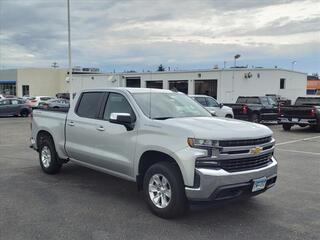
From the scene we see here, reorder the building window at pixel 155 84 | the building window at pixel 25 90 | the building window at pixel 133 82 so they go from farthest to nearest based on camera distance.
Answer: the building window at pixel 25 90 < the building window at pixel 133 82 < the building window at pixel 155 84

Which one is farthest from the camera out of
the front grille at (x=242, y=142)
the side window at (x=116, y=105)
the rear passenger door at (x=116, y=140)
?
the side window at (x=116, y=105)

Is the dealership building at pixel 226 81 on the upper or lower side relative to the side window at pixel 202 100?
upper

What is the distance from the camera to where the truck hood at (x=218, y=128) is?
5.07m

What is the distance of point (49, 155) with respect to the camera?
26.7ft

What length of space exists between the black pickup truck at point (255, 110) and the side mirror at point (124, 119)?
1737 cm

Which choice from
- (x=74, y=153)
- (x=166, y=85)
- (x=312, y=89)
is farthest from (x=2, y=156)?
(x=312, y=89)

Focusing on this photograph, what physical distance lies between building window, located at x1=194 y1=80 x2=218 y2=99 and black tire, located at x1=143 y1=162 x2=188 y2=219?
37.7 metres

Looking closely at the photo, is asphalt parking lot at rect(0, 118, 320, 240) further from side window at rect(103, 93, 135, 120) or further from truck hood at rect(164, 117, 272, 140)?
side window at rect(103, 93, 135, 120)

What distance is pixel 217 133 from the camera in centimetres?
509

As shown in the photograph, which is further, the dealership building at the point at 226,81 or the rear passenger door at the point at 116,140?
the dealership building at the point at 226,81

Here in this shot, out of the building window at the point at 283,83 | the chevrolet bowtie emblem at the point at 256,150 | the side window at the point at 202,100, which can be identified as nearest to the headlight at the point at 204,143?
the chevrolet bowtie emblem at the point at 256,150

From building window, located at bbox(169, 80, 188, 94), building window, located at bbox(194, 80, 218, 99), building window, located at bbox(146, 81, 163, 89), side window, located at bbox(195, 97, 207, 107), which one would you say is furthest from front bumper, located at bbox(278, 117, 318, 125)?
building window, located at bbox(146, 81, 163, 89)

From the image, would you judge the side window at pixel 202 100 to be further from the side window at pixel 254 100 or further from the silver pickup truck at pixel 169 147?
the silver pickup truck at pixel 169 147

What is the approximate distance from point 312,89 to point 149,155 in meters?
70.9
